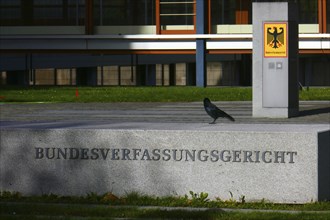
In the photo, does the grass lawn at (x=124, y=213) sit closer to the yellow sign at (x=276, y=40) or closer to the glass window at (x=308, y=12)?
the yellow sign at (x=276, y=40)

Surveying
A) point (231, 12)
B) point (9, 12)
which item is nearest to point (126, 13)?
point (231, 12)

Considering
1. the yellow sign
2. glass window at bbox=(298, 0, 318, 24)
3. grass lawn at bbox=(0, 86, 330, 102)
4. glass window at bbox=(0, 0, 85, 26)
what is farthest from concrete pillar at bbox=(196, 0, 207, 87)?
the yellow sign

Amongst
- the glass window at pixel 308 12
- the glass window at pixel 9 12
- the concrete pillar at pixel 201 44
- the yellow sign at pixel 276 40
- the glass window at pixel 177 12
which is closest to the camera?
the yellow sign at pixel 276 40

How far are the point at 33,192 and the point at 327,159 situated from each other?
145 inches

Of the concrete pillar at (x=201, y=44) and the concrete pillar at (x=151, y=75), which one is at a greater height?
the concrete pillar at (x=201, y=44)

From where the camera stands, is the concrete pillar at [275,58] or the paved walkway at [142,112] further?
the concrete pillar at [275,58]

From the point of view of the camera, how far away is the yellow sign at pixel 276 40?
28609mm

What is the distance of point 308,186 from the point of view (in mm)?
12586

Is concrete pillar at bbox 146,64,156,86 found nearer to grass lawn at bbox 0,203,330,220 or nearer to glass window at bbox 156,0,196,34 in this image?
glass window at bbox 156,0,196,34

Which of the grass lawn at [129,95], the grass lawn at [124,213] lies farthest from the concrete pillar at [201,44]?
the grass lawn at [124,213]

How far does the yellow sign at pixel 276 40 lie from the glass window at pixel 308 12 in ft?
75.5

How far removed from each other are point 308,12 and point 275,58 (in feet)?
77.5

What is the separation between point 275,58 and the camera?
28.6m

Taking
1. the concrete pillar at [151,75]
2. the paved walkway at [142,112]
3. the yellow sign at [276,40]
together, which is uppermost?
the yellow sign at [276,40]
